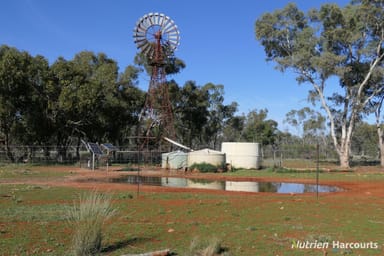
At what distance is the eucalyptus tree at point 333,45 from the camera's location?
4653cm

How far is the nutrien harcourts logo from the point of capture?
8805 mm

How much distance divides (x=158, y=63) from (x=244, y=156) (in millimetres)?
18712

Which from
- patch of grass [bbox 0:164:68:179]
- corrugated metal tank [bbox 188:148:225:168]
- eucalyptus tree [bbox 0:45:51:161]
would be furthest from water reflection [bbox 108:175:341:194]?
eucalyptus tree [bbox 0:45:51:161]

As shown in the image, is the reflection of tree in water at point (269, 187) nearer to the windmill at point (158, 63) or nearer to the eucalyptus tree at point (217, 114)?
the windmill at point (158, 63)

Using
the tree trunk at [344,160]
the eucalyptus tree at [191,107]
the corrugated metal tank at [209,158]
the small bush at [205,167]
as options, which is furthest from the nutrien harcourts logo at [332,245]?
the eucalyptus tree at [191,107]

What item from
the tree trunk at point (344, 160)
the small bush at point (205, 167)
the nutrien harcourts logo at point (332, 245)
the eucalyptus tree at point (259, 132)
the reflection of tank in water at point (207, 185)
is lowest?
the nutrien harcourts logo at point (332, 245)

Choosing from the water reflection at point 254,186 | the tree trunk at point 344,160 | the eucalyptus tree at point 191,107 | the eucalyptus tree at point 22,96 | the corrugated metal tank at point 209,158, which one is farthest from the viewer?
the eucalyptus tree at point 191,107

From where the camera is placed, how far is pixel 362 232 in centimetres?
1045

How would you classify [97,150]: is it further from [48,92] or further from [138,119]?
[138,119]

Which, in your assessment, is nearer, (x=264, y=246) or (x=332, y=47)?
(x=264, y=246)

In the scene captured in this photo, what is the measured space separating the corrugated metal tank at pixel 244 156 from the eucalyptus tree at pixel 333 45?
10.9 meters

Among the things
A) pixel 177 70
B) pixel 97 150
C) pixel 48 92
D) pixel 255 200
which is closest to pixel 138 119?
pixel 177 70

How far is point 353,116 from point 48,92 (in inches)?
1384

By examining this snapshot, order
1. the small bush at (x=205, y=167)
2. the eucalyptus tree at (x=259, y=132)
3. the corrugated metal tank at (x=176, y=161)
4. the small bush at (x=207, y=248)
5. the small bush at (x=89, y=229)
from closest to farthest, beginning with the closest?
1. the small bush at (x=89, y=229)
2. the small bush at (x=207, y=248)
3. the small bush at (x=205, y=167)
4. the corrugated metal tank at (x=176, y=161)
5. the eucalyptus tree at (x=259, y=132)
